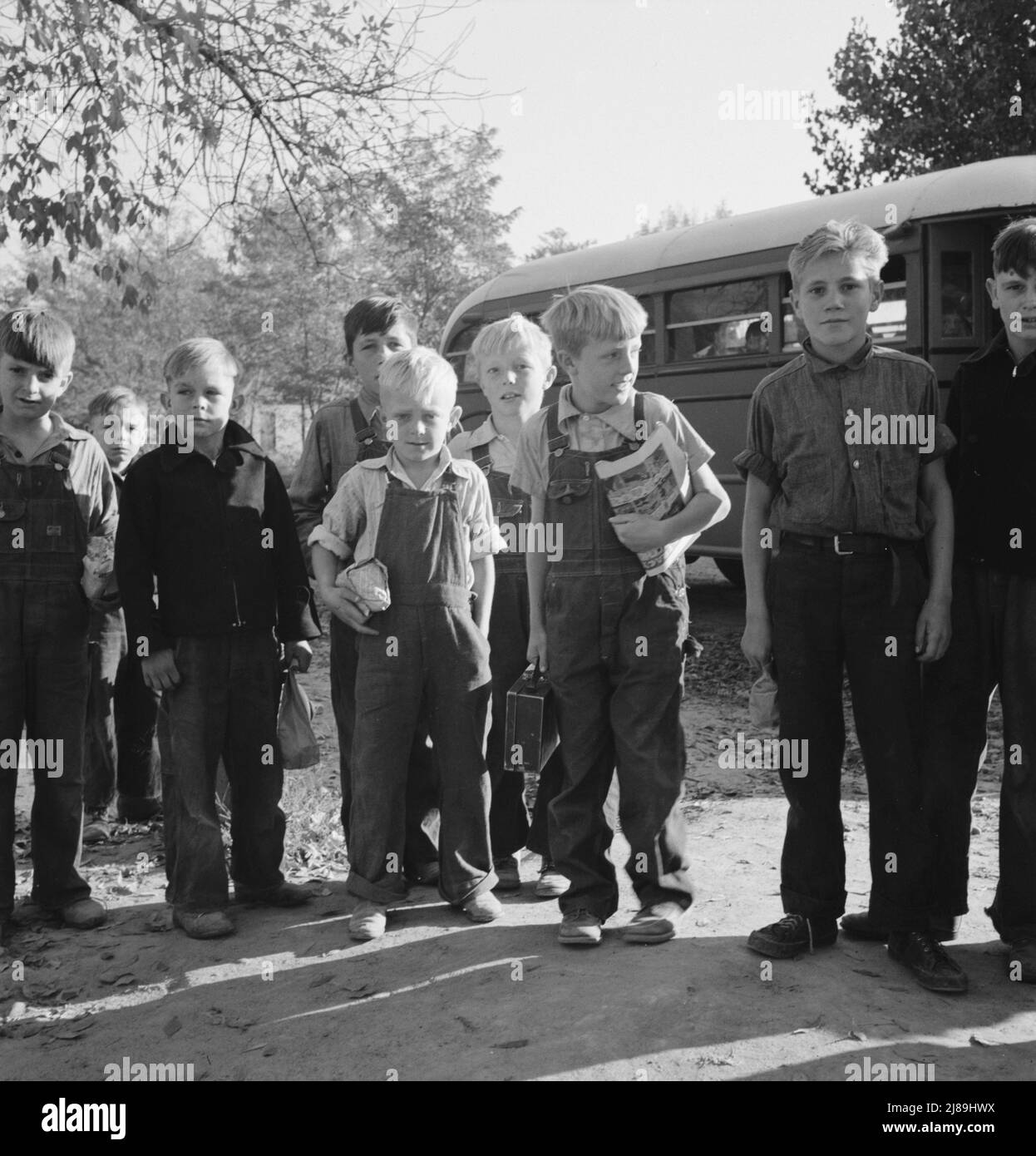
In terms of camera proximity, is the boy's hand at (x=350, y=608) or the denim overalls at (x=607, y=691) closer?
the denim overalls at (x=607, y=691)

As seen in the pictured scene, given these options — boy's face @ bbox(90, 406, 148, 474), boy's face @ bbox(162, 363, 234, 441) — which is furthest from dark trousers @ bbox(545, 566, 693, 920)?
boy's face @ bbox(90, 406, 148, 474)

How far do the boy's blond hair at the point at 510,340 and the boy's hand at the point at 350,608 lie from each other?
0.91m

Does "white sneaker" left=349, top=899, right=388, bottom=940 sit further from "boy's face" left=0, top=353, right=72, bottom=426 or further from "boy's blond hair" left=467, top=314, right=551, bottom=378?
"boy's face" left=0, top=353, right=72, bottom=426

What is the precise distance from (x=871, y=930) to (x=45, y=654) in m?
Answer: 2.77

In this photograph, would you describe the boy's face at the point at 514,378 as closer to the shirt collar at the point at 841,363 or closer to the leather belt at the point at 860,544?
the shirt collar at the point at 841,363

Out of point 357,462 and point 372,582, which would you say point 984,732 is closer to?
point 372,582

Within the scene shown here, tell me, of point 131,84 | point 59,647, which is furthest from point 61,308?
point 59,647

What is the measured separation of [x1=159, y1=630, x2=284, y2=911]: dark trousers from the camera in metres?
4.15

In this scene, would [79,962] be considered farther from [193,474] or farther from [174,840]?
[193,474]

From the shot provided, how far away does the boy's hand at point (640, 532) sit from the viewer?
360 centimetres

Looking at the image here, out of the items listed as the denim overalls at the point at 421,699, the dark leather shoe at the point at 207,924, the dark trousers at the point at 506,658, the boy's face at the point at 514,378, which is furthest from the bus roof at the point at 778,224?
the dark leather shoe at the point at 207,924

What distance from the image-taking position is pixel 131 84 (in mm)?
7699

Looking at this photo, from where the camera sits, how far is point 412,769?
4348 millimetres

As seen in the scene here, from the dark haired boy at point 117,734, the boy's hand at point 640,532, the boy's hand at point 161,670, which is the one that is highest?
the boy's hand at point 640,532
